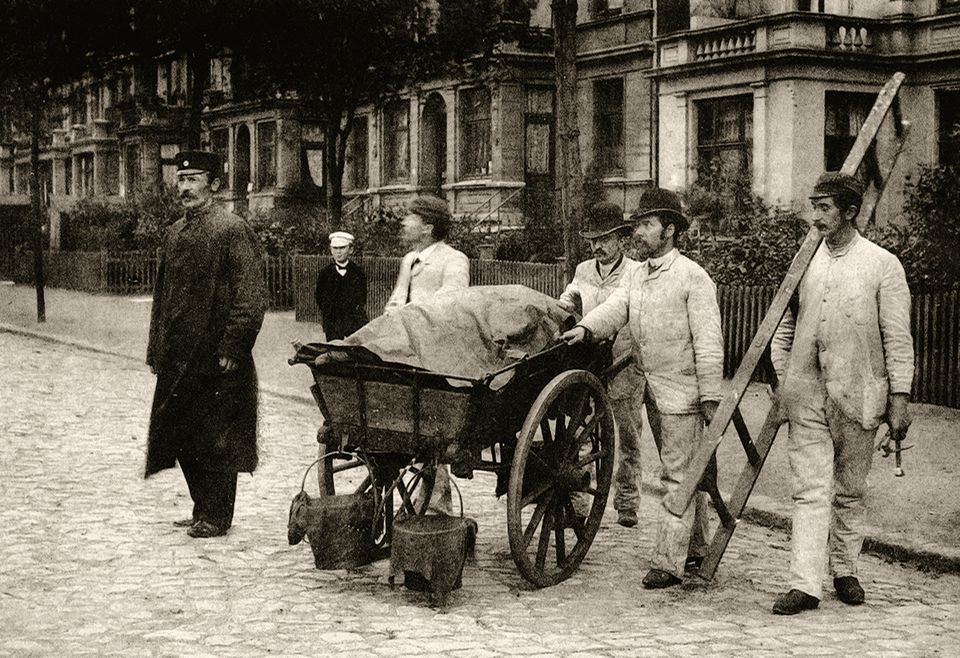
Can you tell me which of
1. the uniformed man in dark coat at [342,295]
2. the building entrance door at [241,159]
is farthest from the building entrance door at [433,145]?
the uniformed man in dark coat at [342,295]

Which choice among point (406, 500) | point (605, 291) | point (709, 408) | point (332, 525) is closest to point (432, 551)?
point (406, 500)

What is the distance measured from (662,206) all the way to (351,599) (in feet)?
7.93

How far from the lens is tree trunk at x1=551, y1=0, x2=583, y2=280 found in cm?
1266

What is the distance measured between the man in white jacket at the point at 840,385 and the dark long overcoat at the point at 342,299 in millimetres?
6683

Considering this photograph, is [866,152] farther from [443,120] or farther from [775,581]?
[443,120]

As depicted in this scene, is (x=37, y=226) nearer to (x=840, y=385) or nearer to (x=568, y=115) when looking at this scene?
(x=568, y=115)

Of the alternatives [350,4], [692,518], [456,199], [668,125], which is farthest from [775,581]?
[456,199]

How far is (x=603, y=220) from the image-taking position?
7609 mm

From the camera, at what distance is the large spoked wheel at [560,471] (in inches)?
232

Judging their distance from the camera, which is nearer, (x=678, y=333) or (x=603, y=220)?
(x=678, y=333)

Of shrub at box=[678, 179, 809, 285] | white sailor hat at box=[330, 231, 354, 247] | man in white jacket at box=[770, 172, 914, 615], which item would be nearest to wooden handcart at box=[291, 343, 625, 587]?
man in white jacket at box=[770, 172, 914, 615]

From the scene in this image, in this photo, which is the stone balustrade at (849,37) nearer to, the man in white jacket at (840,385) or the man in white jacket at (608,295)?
the man in white jacket at (608,295)

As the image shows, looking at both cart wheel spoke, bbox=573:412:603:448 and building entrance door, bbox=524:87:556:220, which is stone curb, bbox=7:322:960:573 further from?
building entrance door, bbox=524:87:556:220

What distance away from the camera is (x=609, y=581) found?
6285mm
